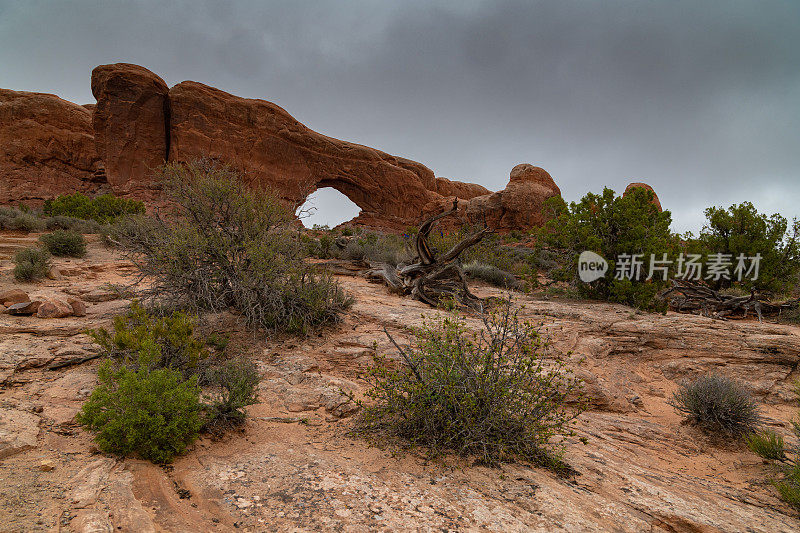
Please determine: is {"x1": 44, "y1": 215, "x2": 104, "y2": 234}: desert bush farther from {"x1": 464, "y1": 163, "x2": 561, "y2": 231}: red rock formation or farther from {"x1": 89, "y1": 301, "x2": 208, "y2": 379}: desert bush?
{"x1": 464, "y1": 163, "x2": 561, "y2": 231}: red rock formation

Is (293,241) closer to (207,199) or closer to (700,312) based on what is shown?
(207,199)

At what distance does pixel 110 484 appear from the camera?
6.20 feet

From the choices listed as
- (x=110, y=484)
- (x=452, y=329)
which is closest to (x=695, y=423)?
(x=452, y=329)

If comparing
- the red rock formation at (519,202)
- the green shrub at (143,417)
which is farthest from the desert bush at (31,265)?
the red rock formation at (519,202)

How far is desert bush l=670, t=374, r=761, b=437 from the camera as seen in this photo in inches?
155

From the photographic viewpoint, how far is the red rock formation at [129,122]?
23.2m

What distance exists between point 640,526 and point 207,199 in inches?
231

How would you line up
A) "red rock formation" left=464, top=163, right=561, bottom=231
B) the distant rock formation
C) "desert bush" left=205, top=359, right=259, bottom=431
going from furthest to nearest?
1. "red rock formation" left=464, top=163, right=561, bottom=231
2. the distant rock formation
3. "desert bush" left=205, top=359, right=259, bottom=431

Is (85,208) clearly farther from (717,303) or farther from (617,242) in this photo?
(717,303)

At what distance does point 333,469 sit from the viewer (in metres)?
2.30

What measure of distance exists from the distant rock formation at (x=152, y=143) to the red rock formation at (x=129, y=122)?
0.06m

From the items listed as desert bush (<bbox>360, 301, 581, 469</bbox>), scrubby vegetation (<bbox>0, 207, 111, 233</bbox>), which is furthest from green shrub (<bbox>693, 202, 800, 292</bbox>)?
scrubby vegetation (<bbox>0, 207, 111, 233</bbox>)

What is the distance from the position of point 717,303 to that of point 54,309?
13579 mm

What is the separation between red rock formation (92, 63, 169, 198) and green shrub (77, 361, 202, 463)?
26.1m
